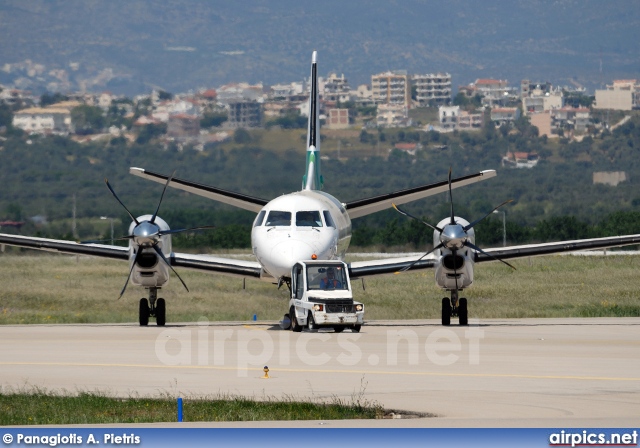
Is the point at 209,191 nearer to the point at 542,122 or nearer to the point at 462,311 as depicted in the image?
the point at 462,311

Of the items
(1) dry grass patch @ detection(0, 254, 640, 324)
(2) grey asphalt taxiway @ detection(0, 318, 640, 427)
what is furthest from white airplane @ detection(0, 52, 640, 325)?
(1) dry grass patch @ detection(0, 254, 640, 324)

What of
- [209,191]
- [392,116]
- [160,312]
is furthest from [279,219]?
[392,116]

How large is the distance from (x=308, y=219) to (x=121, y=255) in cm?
440

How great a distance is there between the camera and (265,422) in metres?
11.9

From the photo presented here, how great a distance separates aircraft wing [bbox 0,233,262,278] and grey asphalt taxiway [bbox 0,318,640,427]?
1510 mm

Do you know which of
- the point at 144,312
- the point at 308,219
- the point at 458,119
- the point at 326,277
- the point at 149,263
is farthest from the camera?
the point at 458,119

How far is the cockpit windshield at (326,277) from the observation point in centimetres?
2325

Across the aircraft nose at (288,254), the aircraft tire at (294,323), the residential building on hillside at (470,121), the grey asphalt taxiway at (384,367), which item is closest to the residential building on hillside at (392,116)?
the residential building on hillside at (470,121)

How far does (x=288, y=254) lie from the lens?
952 inches

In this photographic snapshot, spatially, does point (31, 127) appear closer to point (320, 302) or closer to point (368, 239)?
point (368, 239)

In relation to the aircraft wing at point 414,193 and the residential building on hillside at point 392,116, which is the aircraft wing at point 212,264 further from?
the residential building on hillside at point 392,116

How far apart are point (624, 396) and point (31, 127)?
334 ft

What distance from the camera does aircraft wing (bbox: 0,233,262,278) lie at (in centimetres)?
2614

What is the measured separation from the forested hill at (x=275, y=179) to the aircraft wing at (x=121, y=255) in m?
19.3
